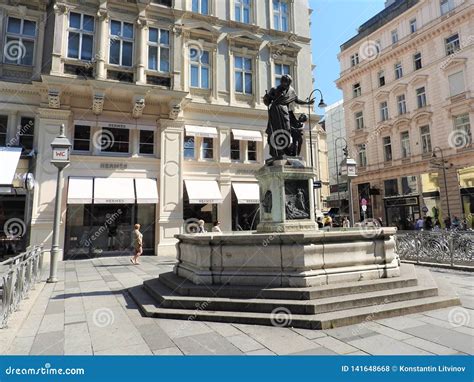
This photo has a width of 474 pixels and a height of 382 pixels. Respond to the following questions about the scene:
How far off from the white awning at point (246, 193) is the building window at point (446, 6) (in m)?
25.4

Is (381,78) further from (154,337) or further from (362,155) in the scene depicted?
(154,337)

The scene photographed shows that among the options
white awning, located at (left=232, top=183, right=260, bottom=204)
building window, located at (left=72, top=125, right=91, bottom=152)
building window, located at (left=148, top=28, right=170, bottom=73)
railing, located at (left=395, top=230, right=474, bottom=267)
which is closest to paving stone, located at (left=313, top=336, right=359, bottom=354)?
railing, located at (left=395, top=230, right=474, bottom=267)

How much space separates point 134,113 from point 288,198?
1240cm

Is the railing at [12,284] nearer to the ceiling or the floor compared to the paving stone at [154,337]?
nearer to the ceiling

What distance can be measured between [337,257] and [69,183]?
548 inches

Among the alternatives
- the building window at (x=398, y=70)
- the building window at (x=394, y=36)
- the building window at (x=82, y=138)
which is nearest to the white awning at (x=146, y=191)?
the building window at (x=82, y=138)

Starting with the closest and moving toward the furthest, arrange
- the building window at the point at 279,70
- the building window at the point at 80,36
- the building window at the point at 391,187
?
the building window at the point at 80,36 < the building window at the point at 279,70 < the building window at the point at 391,187

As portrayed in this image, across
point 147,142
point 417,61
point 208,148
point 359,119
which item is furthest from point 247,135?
point 359,119

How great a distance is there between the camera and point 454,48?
2888 cm

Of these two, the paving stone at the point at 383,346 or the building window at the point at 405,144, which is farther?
the building window at the point at 405,144

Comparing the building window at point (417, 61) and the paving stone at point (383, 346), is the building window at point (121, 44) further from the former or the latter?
the building window at point (417, 61)

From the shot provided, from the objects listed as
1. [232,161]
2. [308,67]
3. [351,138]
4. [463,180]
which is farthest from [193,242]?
[351,138]

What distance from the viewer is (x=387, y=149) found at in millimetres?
35125

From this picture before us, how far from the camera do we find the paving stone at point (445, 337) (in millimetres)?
4426
